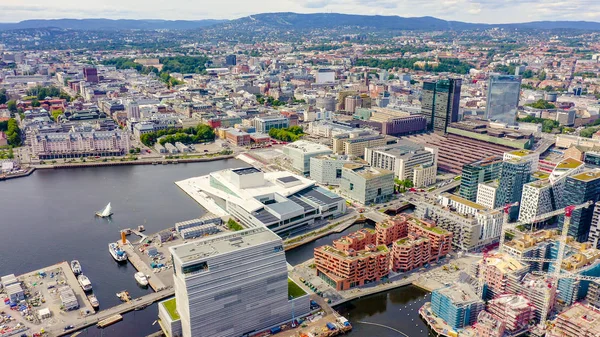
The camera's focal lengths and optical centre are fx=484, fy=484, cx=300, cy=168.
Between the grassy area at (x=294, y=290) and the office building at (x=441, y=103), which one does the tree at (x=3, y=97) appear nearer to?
the office building at (x=441, y=103)

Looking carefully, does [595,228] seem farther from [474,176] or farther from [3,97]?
[3,97]

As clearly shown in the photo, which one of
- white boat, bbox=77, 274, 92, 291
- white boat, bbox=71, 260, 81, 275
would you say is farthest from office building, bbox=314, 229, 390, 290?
white boat, bbox=71, 260, 81, 275

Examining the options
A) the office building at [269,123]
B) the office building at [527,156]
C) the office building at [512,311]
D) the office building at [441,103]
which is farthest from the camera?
the office building at [269,123]

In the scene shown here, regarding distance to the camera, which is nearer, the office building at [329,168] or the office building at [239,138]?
the office building at [329,168]

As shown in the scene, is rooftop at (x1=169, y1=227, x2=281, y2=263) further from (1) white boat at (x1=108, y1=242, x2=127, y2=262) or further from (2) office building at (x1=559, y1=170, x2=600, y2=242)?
(2) office building at (x1=559, y1=170, x2=600, y2=242)

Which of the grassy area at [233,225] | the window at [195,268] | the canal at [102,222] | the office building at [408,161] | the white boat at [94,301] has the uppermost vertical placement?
the window at [195,268]

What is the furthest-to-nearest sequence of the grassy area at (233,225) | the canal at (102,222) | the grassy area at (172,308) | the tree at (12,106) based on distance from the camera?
the tree at (12,106), the grassy area at (233,225), the canal at (102,222), the grassy area at (172,308)

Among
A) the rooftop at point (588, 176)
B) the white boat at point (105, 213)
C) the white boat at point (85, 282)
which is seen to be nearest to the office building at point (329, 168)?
the rooftop at point (588, 176)

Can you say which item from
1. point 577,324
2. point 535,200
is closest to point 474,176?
point 535,200
